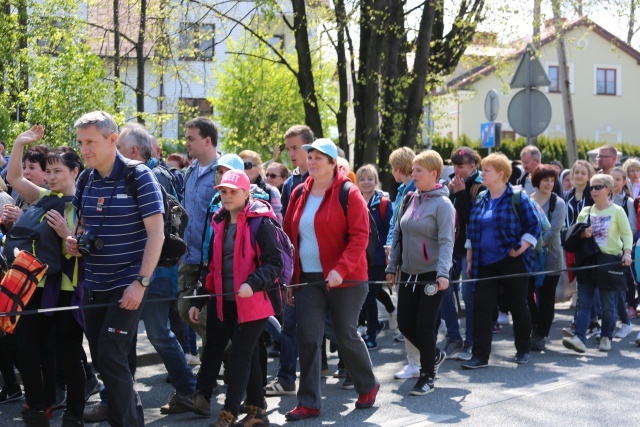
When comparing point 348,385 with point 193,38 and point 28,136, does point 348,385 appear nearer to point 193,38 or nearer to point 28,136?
point 28,136

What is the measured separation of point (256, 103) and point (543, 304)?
26.5 meters

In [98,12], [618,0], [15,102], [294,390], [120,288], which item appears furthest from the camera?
[98,12]

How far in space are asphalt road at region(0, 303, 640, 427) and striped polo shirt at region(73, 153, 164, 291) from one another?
1.69 metres

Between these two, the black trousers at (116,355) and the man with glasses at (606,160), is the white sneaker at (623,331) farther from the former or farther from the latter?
the black trousers at (116,355)

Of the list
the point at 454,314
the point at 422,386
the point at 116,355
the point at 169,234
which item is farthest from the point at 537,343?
the point at 116,355

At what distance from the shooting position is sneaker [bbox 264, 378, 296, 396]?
26.9ft

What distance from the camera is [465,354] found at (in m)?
9.84

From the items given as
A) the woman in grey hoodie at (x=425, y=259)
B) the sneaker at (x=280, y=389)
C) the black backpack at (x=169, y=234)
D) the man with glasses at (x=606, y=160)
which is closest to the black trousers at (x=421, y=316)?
the woman in grey hoodie at (x=425, y=259)

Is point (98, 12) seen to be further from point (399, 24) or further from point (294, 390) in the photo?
point (294, 390)

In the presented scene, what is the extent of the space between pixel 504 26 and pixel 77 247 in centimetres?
1356

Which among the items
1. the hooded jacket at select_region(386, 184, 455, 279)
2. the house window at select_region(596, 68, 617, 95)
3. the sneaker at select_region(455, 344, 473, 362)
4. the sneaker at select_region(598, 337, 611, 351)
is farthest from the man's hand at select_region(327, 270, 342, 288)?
the house window at select_region(596, 68, 617, 95)

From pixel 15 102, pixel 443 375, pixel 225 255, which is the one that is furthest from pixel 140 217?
pixel 15 102

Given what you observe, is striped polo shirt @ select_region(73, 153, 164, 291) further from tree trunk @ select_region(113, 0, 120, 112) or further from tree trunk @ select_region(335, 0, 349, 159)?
tree trunk @ select_region(113, 0, 120, 112)

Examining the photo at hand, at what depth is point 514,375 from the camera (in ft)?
29.5
